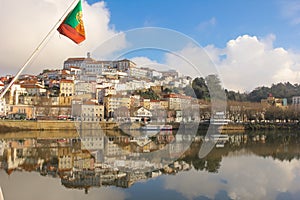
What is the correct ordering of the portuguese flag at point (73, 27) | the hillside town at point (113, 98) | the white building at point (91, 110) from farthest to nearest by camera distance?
the white building at point (91, 110) < the hillside town at point (113, 98) < the portuguese flag at point (73, 27)

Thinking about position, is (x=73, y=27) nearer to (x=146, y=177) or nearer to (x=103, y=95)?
(x=146, y=177)

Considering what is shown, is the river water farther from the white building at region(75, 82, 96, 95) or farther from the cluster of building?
the white building at region(75, 82, 96, 95)

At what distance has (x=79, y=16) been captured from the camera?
2.98m

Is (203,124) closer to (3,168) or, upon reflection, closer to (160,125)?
(160,125)

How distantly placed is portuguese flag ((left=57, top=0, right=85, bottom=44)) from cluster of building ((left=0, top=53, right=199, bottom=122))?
4.23ft

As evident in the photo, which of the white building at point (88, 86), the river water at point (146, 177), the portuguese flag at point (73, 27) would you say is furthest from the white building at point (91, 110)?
the portuguese flag at point (73, 27)

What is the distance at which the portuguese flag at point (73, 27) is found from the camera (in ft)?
9.70

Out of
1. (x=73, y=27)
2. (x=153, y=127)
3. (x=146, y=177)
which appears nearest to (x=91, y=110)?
(x=153, y=127)

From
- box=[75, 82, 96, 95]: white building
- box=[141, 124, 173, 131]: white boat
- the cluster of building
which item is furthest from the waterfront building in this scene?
box=[141, 124, 173, 131]: white boat

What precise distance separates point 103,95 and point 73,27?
743 cm

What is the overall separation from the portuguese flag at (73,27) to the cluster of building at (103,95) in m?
1.29

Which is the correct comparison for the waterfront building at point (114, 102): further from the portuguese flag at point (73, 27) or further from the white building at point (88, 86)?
the portuguese flag at point (73, 27)

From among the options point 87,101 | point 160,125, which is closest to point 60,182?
point 87,101

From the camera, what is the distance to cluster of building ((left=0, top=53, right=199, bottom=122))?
6027mm
